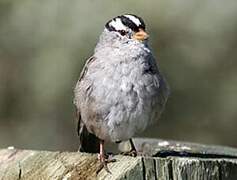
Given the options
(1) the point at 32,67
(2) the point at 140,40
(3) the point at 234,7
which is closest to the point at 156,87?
(2) the point at 140,40

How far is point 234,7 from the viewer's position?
1078 cm

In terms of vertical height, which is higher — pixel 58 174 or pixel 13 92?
pixel 58 174

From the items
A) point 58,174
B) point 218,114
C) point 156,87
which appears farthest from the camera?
point 218,114

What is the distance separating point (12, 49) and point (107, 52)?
6102mm

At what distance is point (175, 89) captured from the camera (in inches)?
450

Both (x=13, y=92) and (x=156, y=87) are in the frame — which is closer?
(x=156, y=87)

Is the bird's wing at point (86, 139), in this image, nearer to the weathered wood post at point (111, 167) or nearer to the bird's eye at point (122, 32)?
the bird's eye at point (122, 32)

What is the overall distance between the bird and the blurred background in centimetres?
508

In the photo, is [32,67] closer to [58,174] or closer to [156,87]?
[156,87]

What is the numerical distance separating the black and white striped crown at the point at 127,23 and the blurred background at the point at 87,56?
4.97m

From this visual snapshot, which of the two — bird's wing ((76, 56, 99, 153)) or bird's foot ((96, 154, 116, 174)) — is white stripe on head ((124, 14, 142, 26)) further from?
bird's foot ((96, 154, 116, 174))

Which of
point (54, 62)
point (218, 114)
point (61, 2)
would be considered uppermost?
point (61, 2)

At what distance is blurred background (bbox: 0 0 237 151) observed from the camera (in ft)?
36.1

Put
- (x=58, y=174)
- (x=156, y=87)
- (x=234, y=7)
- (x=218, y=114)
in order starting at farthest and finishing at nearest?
(x=218, y=114)
(x=234, y=7)
(x=156, y=87)
(x=58, y=174)
